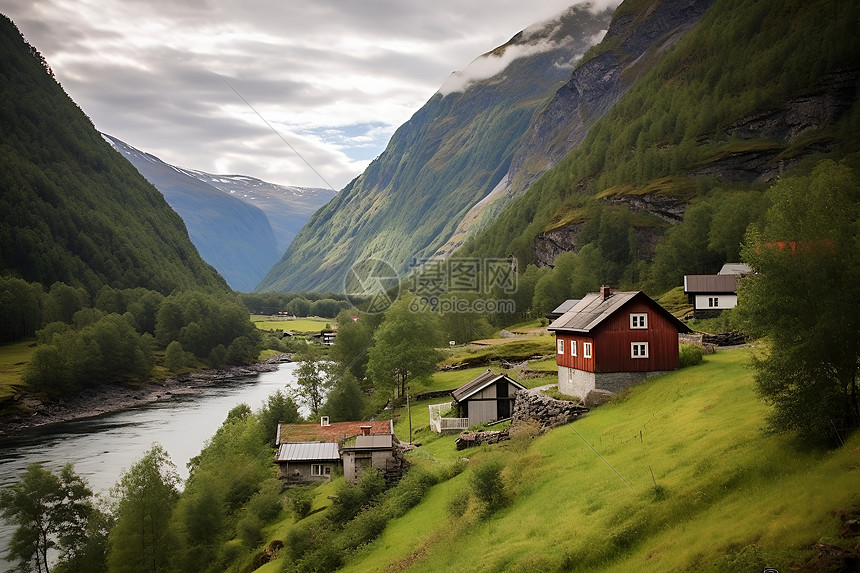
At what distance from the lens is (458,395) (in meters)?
58.6

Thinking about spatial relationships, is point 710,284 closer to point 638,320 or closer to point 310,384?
point 638,320

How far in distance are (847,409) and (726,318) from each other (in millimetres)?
46266

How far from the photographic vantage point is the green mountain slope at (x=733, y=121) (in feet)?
490

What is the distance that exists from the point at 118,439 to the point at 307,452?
43.4 meters

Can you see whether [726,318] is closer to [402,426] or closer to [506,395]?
[506,395]

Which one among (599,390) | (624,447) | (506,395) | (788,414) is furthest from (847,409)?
(506,395)

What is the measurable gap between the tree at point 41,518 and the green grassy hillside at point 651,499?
51.5 ft

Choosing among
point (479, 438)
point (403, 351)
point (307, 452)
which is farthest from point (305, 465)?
point (403, 351)

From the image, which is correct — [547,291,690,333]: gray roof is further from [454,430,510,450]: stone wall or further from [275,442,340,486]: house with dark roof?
[275,442,340,486]: house with dark roof

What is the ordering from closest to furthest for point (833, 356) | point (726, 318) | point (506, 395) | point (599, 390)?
1. point (833, 356)
2. point (599, 390)
3. point (506, 395)
4. point (726, 318)

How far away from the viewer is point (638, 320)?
4556cm

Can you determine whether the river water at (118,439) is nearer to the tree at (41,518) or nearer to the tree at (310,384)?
the tree at (310,384)

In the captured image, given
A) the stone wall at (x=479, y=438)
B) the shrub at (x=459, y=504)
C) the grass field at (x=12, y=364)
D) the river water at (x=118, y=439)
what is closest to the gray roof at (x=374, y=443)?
the stone wall at (x=479, y=438)

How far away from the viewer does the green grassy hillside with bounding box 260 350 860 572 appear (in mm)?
19234
